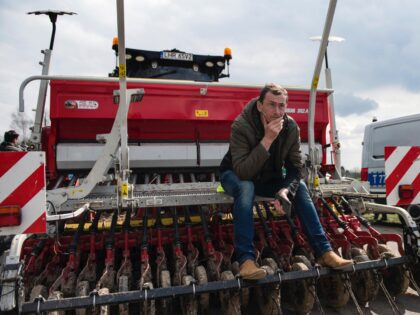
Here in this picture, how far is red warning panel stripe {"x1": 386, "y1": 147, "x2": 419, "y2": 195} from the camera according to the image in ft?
11.5

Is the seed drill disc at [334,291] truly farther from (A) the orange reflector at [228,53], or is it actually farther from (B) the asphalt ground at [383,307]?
(A) the orange reflector at [228,53]

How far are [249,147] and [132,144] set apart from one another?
5.31ft

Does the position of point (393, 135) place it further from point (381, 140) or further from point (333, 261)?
point (333, 261)

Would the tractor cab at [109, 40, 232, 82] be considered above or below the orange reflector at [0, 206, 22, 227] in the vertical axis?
above

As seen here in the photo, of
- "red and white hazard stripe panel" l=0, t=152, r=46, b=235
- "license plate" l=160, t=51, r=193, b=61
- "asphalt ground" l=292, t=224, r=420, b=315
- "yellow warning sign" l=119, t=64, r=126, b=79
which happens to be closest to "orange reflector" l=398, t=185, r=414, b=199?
"asphalt ground" l=292, t=224, r=420, b=315

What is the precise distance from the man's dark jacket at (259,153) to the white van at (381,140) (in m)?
5.69

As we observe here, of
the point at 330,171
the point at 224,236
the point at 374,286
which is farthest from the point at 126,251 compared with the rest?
the point at 330,171

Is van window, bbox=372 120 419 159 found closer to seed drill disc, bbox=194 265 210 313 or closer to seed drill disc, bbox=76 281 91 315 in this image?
seed drill disc, bbox=194 265 210 313

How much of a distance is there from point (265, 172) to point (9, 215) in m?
2.03

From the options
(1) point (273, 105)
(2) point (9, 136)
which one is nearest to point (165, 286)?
(1) point (273, 105)

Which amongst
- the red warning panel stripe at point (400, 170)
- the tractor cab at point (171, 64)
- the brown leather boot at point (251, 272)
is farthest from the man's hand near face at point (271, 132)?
the tractor cab at point (171, 64)

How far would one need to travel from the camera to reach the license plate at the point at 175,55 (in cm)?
561

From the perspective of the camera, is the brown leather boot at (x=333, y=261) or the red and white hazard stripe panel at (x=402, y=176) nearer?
the brown leather boot at (x=333, y=261)

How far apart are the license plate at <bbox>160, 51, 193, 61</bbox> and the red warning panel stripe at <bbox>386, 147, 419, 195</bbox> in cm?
356
